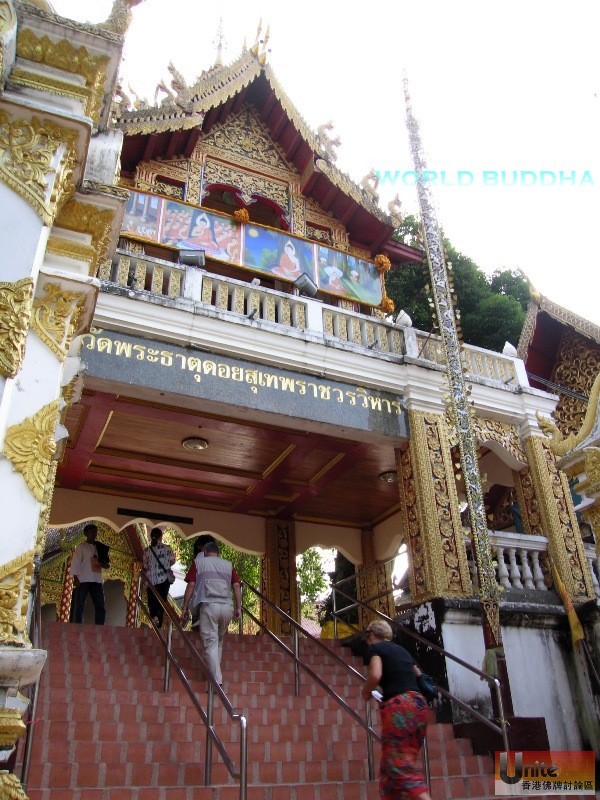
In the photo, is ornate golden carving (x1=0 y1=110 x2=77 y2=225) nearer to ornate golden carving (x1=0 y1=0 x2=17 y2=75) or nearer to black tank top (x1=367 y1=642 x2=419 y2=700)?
ornate golden carving (x1=0 y1=0 x2=17 y2=75)

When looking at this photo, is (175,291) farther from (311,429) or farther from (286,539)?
(286,539)

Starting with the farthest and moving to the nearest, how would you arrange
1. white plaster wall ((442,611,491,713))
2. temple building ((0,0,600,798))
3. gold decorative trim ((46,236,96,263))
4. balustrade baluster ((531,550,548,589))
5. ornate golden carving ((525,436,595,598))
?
ornate golden carving ((525,436,595,598)) < balustrade baluster ((531,550,548,589)) < white plaster wall ((442,611,491,713)) < gold decorative trim ((46,236,96,263)) < temple building ((0,0,600,798))

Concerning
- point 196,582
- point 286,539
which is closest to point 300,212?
point 286,539

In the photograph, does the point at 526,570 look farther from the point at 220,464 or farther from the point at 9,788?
the point at 9,788

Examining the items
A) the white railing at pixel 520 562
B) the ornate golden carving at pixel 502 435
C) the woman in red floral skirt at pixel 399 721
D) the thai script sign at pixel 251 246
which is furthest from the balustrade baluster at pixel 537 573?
the woman in red floral skirt at pixel 399 721

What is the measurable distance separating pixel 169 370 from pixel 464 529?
13.4 ft

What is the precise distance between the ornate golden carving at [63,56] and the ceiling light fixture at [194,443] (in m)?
5.89

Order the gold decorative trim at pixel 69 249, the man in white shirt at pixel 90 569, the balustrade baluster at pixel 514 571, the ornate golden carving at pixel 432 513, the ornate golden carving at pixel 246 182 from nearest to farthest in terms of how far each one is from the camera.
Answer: the gold decorative trim at pixel 69 249 < the ornate golden carving at pixel 432 513 < the balustrade baluster at pixel 514 571 < the man in white shirt at pixel 90 569 < the ornate golden carving at pixel 246 182

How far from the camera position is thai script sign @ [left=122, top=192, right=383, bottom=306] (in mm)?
9375

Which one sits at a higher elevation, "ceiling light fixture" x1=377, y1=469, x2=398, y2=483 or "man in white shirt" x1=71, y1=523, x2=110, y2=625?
"ceiling light fixture" x1=377, y1=469, x2=398, y2=483

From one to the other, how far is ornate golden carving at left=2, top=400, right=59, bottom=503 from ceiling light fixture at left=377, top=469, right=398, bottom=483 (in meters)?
7.67

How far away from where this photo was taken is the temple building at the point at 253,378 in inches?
140

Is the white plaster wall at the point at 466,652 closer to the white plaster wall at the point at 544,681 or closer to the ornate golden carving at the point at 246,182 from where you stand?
the white plaster wall at the point at 544,681

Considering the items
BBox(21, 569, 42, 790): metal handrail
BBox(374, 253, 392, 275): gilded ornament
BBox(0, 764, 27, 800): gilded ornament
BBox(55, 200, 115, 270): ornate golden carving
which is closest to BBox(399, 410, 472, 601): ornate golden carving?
BBox(374, 253, 392, 275): gilded ornament
